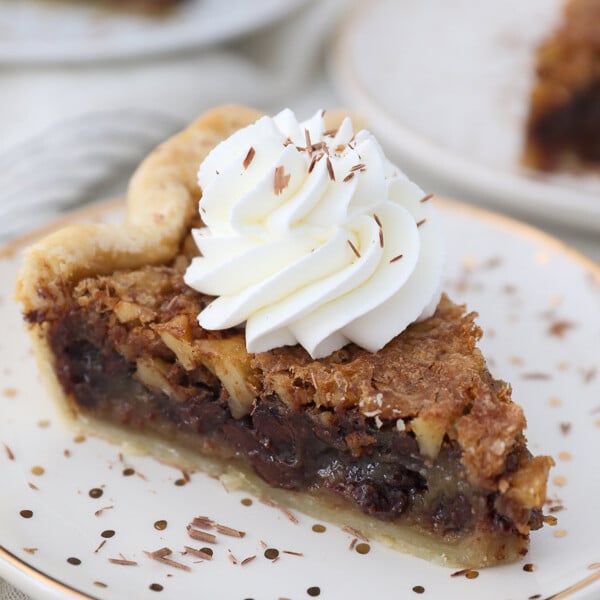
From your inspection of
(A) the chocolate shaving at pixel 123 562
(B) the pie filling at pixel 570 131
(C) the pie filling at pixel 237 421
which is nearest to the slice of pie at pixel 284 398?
(C) the pie filling at pixel 237 421

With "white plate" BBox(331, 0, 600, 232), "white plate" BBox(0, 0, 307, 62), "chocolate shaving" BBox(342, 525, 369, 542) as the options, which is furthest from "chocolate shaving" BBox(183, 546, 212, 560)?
"white plate" BBox(0, 0, 307, 62)

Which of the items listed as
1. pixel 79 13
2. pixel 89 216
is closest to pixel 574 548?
pixel 89 216

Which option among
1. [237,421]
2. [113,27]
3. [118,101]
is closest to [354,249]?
[237,421]

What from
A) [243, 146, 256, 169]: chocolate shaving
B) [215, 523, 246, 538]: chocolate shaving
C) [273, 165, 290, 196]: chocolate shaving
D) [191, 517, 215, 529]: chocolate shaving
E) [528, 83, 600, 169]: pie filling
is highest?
[528, 83, 600, 169]: pie filling

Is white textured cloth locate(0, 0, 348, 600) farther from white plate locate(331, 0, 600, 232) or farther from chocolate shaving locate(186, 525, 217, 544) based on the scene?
chocolate shaving locate(186, 525, 217, 544)

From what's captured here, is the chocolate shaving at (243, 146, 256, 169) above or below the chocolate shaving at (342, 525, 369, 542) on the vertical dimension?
above

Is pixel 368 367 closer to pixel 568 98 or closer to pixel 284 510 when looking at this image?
pixel 284 510

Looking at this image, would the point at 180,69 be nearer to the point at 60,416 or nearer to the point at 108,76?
the point at 108,76
